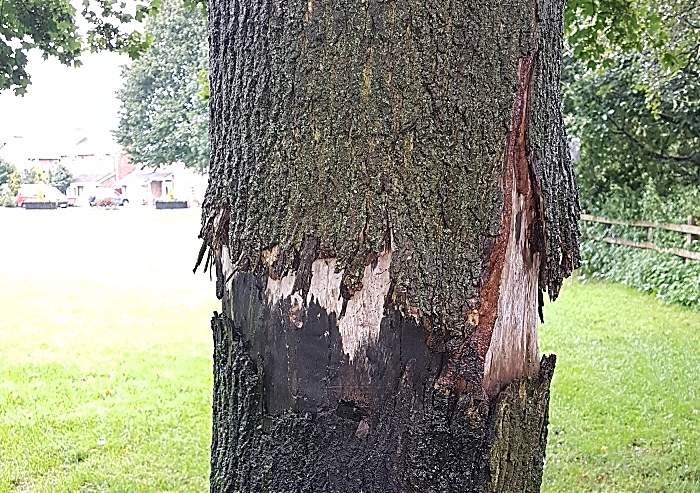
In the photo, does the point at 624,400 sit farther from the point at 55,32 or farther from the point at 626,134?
the point at 626,134

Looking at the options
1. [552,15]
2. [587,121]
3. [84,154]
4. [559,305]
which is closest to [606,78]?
[587,121]

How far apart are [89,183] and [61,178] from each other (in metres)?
1.94

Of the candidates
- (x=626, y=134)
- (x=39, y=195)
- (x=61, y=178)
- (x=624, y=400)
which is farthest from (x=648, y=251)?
(x=61, y=178)

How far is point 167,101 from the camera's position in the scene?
32688mm

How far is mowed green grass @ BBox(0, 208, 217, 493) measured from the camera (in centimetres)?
454

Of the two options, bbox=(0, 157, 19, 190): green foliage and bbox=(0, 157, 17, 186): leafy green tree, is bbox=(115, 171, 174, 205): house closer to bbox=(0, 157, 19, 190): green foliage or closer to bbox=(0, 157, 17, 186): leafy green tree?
bbox=(0, 157, 19, 190): green foliage

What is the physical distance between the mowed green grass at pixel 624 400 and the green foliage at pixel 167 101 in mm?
23710

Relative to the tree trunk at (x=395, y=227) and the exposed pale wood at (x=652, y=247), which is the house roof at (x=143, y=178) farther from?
the tree trunk at (x=395, y=227)

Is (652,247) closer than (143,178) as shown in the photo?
Yes

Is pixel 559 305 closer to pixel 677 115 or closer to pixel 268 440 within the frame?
pixel 677 115

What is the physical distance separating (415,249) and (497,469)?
0.40m

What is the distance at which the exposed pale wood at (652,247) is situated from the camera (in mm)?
10171

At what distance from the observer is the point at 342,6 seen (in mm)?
1123

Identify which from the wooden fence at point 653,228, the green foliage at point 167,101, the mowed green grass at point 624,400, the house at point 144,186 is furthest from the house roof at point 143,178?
the mowed green grass at point 624,400
